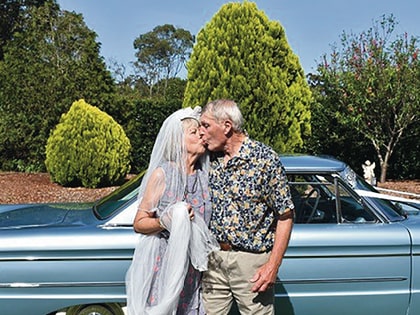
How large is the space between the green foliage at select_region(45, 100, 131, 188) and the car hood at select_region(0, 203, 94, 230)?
5356 mm

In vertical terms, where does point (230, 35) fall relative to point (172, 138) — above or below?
above

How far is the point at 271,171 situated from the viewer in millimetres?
2256

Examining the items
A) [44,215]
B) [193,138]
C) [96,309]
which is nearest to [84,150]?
[44,215]

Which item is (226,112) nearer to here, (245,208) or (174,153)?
(174,153)

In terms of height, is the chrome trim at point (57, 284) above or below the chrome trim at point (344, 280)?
below

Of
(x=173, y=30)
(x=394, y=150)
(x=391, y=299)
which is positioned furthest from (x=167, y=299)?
(x=173, y=30)

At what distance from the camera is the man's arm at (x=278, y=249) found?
2.24 m

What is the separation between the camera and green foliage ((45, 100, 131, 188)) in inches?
361

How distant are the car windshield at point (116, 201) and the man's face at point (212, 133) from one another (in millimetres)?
915

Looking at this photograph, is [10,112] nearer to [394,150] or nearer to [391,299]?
[394,150]

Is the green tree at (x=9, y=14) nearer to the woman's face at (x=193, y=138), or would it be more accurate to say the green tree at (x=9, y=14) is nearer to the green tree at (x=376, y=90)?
the green tree at (x=376, y=90)

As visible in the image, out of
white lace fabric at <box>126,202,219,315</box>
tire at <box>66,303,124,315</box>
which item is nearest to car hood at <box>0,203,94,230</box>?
tire at <box>66,303,124,315</box>

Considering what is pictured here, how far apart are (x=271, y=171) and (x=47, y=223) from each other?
1.65 meters

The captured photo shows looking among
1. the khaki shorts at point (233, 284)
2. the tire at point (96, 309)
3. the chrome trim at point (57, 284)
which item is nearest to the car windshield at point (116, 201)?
the chrome trim at point (57, 284)
